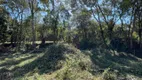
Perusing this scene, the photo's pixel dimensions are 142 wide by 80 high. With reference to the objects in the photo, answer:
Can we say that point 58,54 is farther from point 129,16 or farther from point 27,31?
point 27,31

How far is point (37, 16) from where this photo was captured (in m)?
32.0

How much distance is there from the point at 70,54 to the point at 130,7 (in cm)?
1397

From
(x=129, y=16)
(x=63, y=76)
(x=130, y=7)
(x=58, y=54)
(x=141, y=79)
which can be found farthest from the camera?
(x=129, y=16)

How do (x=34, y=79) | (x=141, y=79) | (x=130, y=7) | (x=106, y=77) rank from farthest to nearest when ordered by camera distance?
(x=130, y=7) < (x=141, y=79) < (x=106, y=77) < (x=34, y=79)

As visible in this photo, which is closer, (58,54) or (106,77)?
(106,77)

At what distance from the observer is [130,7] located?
21312mm

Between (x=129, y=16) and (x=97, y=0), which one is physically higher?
(x=97, y=0)

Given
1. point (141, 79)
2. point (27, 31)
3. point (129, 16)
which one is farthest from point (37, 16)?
point (141, 79)

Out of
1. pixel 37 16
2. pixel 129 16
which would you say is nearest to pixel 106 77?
pixel 129 16

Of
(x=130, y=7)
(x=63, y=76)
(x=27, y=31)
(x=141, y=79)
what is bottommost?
(x=141, y=79)

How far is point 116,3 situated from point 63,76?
17.5 m

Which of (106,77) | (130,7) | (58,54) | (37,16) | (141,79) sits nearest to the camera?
(106,77)

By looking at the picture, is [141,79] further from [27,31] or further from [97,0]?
[27,31]

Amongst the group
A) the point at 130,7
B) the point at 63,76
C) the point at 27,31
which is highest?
the point at 130,7
